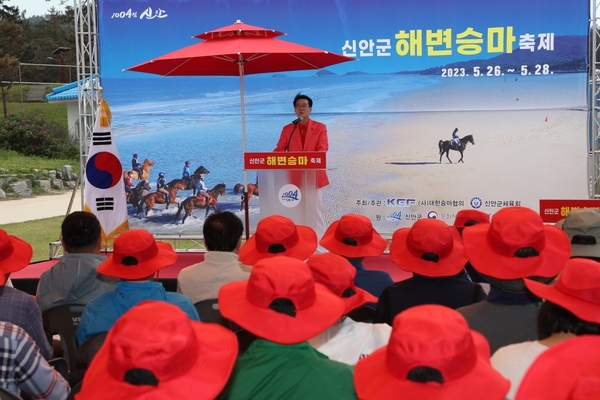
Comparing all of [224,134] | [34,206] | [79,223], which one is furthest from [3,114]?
[79,223]

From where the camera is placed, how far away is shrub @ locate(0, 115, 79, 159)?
18812mm

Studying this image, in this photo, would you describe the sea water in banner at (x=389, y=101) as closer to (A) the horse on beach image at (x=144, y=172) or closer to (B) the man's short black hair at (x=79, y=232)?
(A) the horse on beach image at (x=144, y=172)

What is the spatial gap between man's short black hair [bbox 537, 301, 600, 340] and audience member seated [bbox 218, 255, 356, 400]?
51 centimetres

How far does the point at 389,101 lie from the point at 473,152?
899 millimetres

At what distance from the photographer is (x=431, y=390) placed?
1.25 m

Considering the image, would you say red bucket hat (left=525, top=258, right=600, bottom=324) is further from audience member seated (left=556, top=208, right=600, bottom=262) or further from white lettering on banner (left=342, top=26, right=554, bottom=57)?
white lettering on banner (left=342, top=26, right=554, bottom=57)

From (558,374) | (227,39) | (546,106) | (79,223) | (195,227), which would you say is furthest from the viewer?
Result: (195,227)

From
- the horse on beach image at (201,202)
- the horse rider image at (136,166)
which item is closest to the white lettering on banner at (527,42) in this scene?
the horse on beach image at (201,202)

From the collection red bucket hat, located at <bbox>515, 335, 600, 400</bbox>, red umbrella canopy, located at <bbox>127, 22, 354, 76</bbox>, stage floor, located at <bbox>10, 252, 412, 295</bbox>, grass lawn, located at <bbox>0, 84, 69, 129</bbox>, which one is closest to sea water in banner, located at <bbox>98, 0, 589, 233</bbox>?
stage floor, located at <bbox>10, 252, 412, 295</bbox>

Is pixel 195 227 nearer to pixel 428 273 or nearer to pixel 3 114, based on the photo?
pixel 428 273

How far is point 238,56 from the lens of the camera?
5.48 metres

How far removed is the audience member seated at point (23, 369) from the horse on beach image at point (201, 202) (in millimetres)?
4460

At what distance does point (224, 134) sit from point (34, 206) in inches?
301

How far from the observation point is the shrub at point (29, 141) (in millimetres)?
18812
